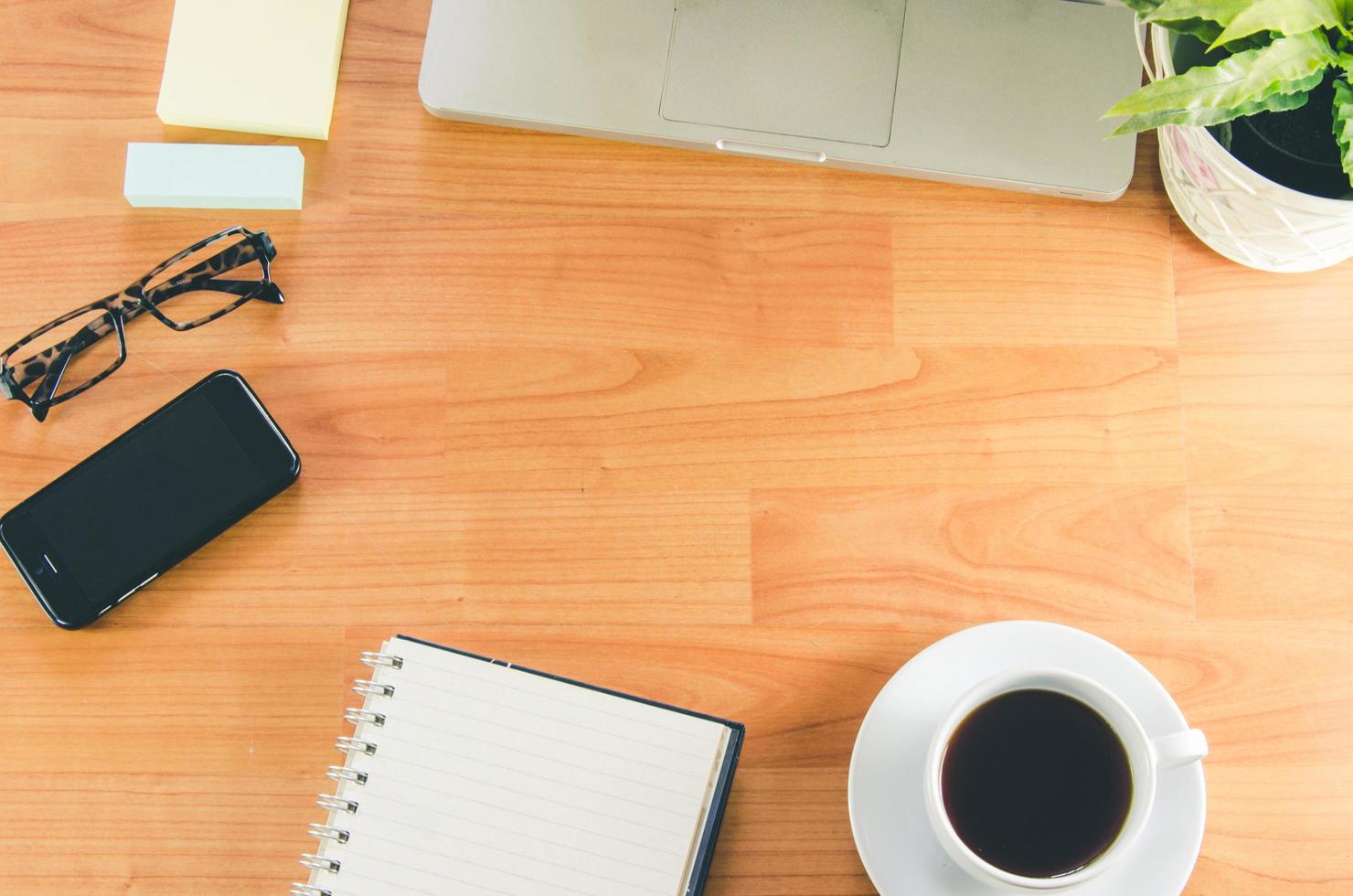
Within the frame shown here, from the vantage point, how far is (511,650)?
688 mm

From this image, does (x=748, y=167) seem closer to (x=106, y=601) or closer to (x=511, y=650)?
(x=511, y=650)

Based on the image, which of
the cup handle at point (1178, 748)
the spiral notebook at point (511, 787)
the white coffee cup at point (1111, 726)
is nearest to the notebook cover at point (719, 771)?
the spiral notebook at point (511, 787)

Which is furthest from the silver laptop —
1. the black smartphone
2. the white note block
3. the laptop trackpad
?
the black smartphone

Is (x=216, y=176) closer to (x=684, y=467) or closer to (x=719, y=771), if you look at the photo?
(x=684, y=467)

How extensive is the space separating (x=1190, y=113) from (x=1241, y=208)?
15 cm

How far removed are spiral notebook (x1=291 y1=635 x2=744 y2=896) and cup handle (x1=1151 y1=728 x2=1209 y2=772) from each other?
0.22 m

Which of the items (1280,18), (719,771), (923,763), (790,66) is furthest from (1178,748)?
(790,66)

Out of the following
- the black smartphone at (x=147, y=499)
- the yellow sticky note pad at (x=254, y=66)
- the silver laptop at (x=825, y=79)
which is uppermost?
the silver laptop at (x=825, y=79)

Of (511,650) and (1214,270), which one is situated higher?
(1214,270)

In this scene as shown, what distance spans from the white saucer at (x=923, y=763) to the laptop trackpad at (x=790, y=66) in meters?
0.33

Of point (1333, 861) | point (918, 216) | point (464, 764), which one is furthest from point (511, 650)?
point (1333, 861)

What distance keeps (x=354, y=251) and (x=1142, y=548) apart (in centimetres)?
54

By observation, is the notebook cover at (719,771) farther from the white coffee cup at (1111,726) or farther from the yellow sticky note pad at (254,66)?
the yellow sticky note pad at (254,66)

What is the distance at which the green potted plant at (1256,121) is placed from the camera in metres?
0.51
